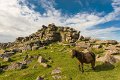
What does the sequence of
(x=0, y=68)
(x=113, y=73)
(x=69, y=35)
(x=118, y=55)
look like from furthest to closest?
(x=69, y=35)
(x=0, y=68)
(x=118, y=55)
(x=113, y=73)

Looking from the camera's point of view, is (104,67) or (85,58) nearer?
(85,58)

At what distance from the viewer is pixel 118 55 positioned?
4612cm

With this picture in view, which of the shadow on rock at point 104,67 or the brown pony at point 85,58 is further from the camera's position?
the shadow on rock at point 104,67

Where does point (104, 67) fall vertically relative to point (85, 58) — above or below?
below

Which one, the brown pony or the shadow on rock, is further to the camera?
the shadow on rock

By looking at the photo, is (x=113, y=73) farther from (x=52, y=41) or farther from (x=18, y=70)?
(x=52, y=41)

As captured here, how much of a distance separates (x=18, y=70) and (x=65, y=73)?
12.5m

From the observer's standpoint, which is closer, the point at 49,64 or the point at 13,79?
the point at 13,79

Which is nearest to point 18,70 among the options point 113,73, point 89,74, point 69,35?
point 89,74

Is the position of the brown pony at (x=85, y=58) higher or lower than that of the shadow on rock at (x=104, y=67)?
higher

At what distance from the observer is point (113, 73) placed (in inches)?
1451

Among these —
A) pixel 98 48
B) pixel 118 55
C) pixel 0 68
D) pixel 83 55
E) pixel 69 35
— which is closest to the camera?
pixel 83 55

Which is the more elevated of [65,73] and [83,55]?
[83,55]

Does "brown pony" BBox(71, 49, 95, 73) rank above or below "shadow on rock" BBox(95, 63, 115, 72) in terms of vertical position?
above
